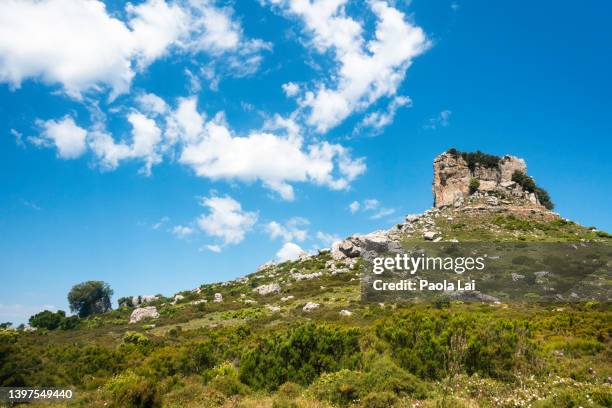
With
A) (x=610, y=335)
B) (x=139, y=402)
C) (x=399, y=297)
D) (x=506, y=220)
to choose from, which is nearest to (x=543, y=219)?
(x=506, y=220)

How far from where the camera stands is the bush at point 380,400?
352 inches

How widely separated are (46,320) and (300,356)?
55.5m

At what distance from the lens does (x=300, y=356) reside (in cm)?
1291

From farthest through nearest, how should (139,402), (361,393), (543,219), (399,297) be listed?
(543,219) < (399,297) < (139,402) < (361,393)

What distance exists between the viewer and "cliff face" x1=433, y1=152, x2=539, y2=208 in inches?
2721

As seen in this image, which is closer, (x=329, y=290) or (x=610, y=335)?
(x=610, y=335)

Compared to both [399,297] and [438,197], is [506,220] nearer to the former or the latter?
[438,197]

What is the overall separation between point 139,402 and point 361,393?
6.18 metres

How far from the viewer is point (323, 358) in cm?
1277

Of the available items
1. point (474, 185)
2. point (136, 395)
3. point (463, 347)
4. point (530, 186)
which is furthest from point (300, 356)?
point (530, 186)

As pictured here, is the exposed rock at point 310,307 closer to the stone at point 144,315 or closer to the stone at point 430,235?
the stone at point 144,315

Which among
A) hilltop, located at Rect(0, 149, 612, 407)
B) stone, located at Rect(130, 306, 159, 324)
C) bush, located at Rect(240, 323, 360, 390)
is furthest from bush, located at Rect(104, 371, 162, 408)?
stone, located at Rect(130, 306, 159, 324)

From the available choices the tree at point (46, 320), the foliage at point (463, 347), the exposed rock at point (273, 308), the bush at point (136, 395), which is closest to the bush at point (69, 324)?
the tree at point (46, 320)

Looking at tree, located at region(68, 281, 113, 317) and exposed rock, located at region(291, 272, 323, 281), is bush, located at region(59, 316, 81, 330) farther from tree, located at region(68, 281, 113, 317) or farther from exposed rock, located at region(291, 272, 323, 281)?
exposed rock, located at region(291, 272, 323, 281)
